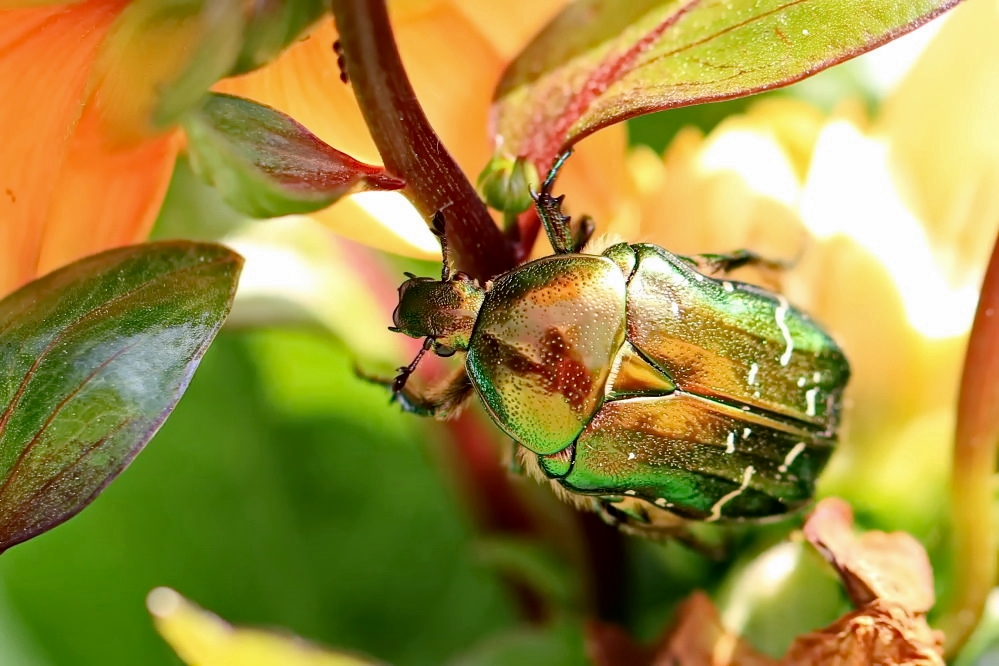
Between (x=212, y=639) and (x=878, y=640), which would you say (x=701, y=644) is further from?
(x=212, y=639)

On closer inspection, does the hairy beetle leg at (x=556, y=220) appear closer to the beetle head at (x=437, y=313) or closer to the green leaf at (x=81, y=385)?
the beetle head at (x=437, y=313)

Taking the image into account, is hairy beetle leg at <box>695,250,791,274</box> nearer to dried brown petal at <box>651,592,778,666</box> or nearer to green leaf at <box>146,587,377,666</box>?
dried brown petal at <box>651,592,778,666</box>

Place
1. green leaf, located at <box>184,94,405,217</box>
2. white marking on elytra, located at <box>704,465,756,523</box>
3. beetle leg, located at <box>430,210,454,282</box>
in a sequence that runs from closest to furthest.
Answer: green leaf, located at <box>184,94,405,217</box>, beetle leg, located at <box>430,210,454,282</box>, white marking on elytra, located at <box>704,465,756,523</box>

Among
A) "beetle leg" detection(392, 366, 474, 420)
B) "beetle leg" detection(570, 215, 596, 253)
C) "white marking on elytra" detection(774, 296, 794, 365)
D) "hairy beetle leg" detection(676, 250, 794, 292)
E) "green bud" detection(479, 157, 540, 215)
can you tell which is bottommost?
"beetle leg" detection(392, 366, 474, 420)

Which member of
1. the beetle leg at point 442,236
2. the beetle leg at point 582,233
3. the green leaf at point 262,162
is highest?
the green leaf at point 262,162


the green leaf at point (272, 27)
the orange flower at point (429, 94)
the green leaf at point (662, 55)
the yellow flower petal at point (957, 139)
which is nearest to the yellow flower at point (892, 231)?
the yellow flower petal at point (957, 139)

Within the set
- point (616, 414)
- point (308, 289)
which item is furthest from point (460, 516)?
point (616, 414)

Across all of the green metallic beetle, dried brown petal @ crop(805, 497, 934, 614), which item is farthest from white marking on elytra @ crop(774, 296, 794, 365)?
dried brown petal @ crop(805, 497, 934, 614)
